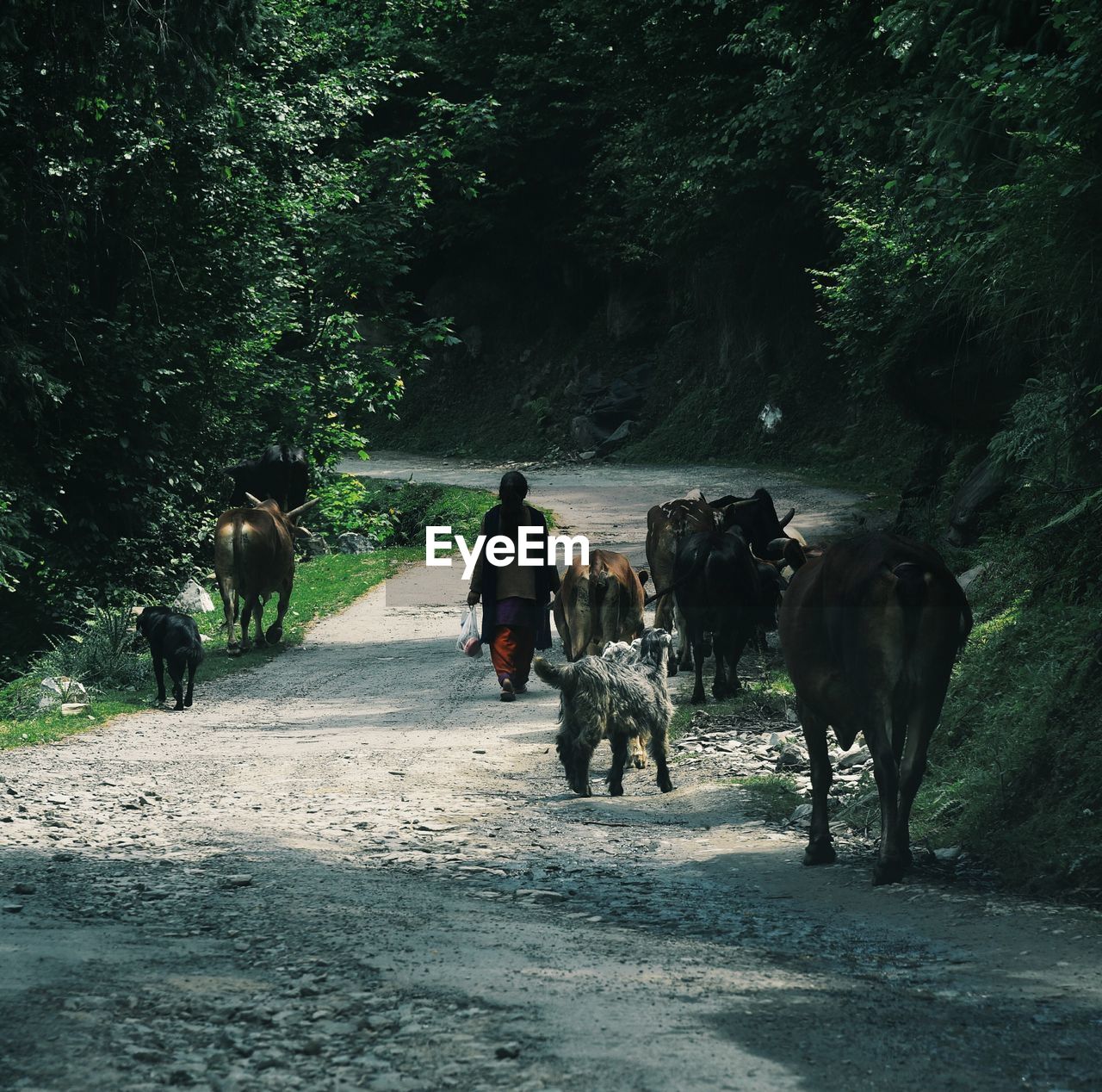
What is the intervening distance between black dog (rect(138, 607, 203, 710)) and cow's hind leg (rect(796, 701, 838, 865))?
298 inches

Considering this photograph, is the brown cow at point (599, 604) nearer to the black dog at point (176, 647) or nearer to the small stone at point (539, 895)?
the black dog at point (176, 647)

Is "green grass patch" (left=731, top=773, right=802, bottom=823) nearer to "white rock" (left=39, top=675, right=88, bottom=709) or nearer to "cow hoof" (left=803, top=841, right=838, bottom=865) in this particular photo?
"cow hoof" (left=803, top=841, right=838, bottom=865)

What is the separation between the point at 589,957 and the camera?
214 inches

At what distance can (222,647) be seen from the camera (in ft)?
59.4

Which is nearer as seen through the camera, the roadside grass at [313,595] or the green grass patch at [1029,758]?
the green grass patch at [1029,758]

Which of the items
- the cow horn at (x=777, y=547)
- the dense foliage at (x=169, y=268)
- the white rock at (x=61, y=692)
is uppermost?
the dense foliage at (x=169, y=268)

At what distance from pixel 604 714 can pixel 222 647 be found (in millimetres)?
9838

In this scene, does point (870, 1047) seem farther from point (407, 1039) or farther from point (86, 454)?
point (86, 454)

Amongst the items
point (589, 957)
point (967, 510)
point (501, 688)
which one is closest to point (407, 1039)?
point (589, 957)

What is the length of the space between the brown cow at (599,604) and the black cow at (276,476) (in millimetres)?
10588

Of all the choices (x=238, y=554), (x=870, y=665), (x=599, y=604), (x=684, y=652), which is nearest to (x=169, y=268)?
(x=238, y=554)

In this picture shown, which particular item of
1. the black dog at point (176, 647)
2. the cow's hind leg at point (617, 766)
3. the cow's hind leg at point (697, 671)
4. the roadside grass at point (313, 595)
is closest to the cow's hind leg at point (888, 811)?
the cow's hind leg at point (617, 766)

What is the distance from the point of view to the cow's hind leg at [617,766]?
373 inches

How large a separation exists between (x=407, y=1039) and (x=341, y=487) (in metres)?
25.5
